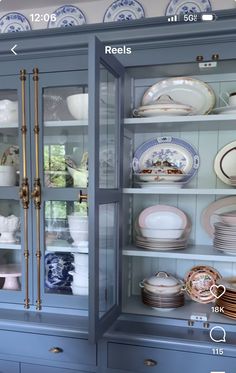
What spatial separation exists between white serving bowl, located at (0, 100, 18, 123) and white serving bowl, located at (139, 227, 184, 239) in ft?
2.55

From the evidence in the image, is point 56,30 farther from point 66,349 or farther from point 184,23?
point 66,349

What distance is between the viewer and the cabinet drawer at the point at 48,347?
1.33 metres

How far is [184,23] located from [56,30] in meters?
0.51

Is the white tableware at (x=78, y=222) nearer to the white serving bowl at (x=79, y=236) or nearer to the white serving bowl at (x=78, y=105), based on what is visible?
the white serving bowl at (x=79, y=236)

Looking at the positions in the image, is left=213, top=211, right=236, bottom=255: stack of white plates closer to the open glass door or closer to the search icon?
the search icon

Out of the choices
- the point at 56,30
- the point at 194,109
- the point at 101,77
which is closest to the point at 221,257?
the point at 194,109

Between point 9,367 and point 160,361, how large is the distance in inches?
25.3

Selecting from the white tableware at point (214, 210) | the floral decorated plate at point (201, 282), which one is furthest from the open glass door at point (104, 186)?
the white tableware at point (214, 210)

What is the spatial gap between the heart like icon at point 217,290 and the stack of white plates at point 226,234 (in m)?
0.15

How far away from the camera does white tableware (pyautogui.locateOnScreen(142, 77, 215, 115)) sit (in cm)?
149

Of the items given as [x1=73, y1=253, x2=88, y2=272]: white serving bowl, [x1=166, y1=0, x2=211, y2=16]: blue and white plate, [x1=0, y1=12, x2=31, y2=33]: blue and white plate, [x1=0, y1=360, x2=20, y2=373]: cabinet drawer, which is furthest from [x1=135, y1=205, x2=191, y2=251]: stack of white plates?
[x1=0, y1=12, x2=31, y2=33]: blue and white plate

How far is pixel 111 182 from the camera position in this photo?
1358mm

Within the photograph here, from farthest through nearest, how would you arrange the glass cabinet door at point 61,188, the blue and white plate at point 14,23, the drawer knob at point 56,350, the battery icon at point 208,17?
the blue and white plate at point 14,23 < the glass cabinet door at point 61,188 < the drawer knob at point 56,350 < the battery icon at point 208,17

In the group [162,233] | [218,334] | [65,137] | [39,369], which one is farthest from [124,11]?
[39,369]
